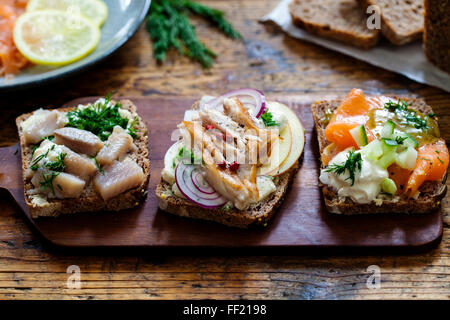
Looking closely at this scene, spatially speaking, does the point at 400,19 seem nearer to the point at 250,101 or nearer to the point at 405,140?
the point at 405,140

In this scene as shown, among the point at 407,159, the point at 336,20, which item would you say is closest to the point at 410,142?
the point at 407,159

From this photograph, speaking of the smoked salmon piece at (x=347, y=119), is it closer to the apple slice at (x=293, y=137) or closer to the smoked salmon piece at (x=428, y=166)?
the apple slice at (x=293, y=137)

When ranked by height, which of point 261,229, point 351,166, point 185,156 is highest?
point 351,166

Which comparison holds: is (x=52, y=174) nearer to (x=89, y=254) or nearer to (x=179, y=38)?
(x=89, y=254)

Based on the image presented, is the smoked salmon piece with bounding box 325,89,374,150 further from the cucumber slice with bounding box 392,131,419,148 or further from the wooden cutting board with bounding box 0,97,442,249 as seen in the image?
the wooden cutting board with bounding box 0,97,442,249

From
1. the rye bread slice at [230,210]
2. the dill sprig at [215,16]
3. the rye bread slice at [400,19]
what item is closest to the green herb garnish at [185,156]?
the rye bread slice at [230,210]
